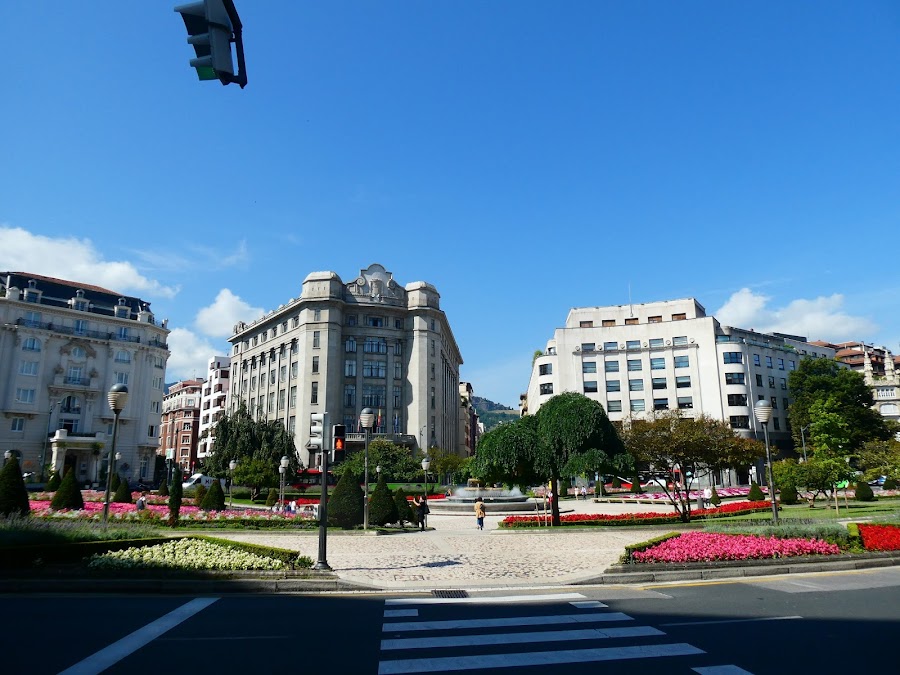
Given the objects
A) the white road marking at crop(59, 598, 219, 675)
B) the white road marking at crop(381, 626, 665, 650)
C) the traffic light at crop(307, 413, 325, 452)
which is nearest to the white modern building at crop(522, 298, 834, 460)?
the traffic light at crop(307, 413, 325, 452)

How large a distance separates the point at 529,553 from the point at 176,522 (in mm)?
16874

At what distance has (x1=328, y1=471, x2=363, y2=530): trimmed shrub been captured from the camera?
26.3 meters

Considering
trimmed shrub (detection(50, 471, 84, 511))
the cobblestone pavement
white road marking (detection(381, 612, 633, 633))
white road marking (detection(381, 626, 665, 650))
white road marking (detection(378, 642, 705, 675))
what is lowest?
the cobblestone pavement

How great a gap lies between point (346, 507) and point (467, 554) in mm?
9595

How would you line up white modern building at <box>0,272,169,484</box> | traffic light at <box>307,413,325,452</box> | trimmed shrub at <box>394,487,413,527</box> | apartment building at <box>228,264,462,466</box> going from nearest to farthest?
1. traffic light at <box>307,413,325,452</box>
2. trimmed shrub at <box>394,487,413,527</box>
3. white modern building at <box>0,272,169,484</box>
4. apartment building at <box>228,264,462,466</box>

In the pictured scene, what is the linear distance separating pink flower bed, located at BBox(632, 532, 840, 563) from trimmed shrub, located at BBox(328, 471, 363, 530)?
48.5 feet

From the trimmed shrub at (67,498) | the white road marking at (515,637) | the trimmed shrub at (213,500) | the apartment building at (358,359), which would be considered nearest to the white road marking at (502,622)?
the white road marking at (515,637)

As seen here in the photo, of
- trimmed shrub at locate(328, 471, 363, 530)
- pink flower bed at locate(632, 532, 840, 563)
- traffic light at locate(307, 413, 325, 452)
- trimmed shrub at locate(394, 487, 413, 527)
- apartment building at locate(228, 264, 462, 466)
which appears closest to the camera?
pink flower bed at locate(632, 532, 840, 563)

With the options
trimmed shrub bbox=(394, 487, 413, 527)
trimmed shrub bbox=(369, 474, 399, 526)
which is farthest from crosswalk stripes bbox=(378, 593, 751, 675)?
trimmed shrub bbox=(394, 487, 413, 527)

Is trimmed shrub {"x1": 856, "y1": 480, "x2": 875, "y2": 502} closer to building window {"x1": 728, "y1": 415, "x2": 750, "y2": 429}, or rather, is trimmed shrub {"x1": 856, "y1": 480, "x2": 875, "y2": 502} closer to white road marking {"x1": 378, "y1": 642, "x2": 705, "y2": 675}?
building window {"x1": 728, "y1": 415, "x2": 750, "y2": 429}

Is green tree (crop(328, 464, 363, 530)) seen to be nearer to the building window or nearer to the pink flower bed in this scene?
the pink flower bed

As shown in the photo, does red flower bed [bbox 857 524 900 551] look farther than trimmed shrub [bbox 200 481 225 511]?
No

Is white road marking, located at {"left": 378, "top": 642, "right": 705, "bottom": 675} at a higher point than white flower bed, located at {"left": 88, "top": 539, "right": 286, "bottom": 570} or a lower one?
lower

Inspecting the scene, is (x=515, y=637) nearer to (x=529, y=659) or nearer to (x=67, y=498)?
(x=529, y=659)
